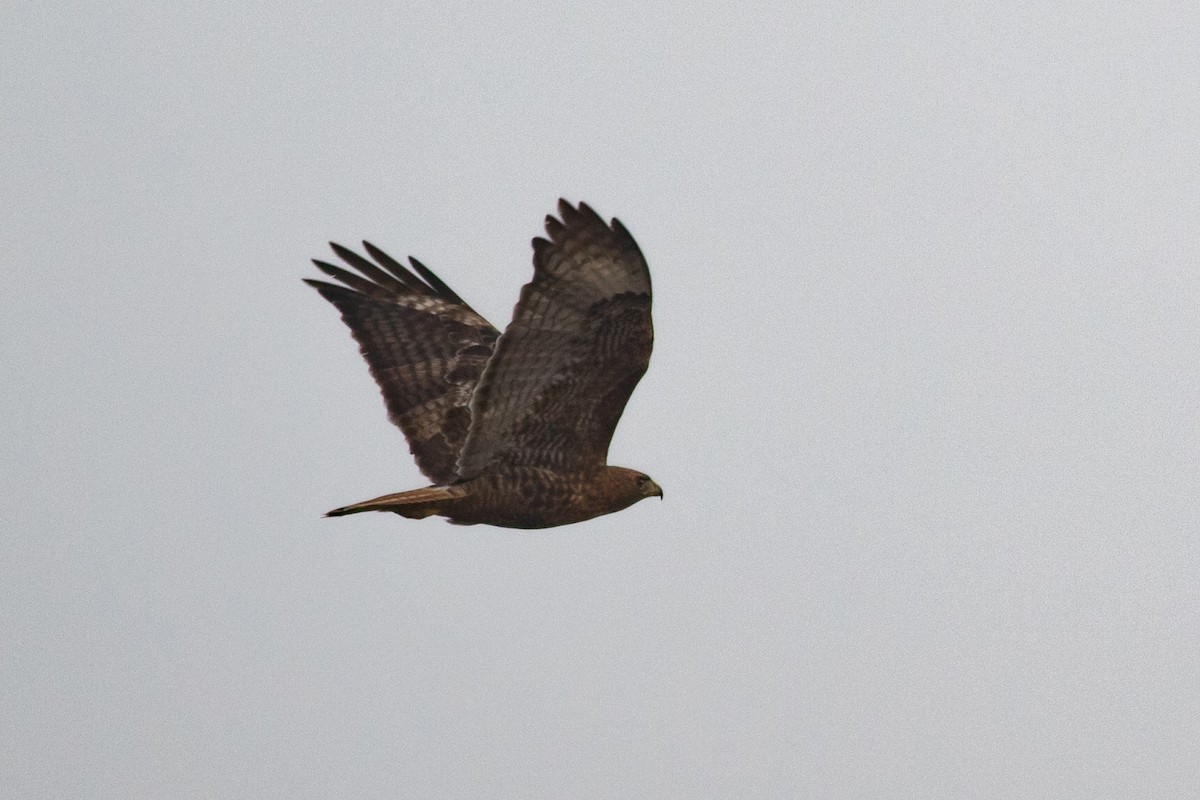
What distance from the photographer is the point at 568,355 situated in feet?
34.8

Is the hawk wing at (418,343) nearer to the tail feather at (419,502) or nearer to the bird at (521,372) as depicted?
the bird at (521,372)

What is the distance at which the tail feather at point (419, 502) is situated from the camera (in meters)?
10.9

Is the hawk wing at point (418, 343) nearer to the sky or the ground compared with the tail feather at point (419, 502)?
nearer to the sky

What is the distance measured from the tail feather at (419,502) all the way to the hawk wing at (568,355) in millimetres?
191

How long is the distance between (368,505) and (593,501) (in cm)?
160

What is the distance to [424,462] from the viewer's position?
495 inches

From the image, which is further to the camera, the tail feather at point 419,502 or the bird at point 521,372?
the tail feather at point 419,502

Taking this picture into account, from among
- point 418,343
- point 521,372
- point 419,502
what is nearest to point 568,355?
point 521,372

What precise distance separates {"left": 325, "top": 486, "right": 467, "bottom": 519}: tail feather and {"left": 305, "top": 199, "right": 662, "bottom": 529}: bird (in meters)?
0.01

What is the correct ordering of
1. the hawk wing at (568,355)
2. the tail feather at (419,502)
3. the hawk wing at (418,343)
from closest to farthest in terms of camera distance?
the hawk wing at (568,355) → the tail feather at (419,502) → the hawk wing at (418,343)

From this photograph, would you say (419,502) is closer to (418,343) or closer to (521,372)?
(521,372)

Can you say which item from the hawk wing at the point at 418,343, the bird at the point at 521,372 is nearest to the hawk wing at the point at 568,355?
the bird at the point at 521,372

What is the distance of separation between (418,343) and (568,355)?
2.85m

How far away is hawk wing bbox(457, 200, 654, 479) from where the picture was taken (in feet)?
32.9
